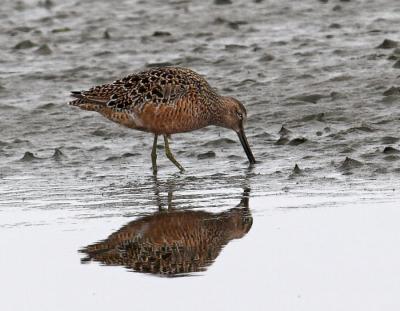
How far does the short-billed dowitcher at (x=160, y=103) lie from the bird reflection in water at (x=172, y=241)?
77.2 inches

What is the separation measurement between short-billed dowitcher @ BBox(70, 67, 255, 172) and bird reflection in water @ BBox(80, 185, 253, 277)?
1.96m

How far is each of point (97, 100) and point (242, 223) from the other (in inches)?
120

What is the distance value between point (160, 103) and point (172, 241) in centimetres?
305

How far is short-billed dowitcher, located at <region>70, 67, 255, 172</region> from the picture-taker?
11.4 m

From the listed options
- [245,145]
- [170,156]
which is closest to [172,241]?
[170,156]

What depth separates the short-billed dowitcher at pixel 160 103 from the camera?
37.3 feet

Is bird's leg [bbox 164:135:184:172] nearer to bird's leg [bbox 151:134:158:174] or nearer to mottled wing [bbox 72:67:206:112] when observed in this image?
bird's leg [bbox 151:134:158:174]

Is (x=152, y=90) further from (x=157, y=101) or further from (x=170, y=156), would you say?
(x=170, y=156)

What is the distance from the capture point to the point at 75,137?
41.7 feet

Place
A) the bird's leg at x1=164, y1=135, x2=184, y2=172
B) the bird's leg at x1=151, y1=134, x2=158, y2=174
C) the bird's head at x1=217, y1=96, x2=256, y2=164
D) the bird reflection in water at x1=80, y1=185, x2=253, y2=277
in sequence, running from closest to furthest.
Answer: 1. the bird reflection in water at x1=80, y1=185, x2=253, y2=277
2. the bird's leg at x1=164, y1=135, x2=184, y2=172
3. the bird's leg at x1=151, y1=134, x2=158, y2=174
4. the bird's head at x1=217, y1=96, x2=256, y2=164

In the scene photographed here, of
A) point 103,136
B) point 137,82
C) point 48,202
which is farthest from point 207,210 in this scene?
point 103,136

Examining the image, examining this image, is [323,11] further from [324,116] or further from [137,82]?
[137,82]

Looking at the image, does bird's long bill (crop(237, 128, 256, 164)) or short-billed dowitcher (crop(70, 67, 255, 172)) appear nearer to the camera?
bird's long bill (crop(237, 128, 256, 164))

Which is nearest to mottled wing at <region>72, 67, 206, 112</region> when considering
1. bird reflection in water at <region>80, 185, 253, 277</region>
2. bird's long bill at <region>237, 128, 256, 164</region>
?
bird's long bill at <region>237, 128, 256, 164</region>
